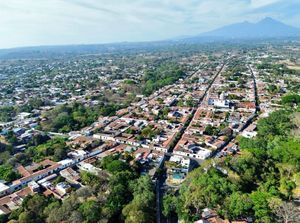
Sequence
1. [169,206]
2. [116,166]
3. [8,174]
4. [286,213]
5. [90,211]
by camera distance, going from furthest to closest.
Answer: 1. [8,174]
2. [116,166]
3. [169,206]
4. [90,211]
5. [286,213]

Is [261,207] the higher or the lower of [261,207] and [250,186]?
the higher

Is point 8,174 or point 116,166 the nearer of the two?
point 116,166

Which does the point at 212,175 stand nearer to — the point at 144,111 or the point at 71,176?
the point at 71,176

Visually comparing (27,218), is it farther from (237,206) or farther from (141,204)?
(237,206)

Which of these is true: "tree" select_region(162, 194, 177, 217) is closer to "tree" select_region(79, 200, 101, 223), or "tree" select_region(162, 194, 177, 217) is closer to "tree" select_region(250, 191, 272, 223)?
"tree" select_region(79, 200, 101, 223)

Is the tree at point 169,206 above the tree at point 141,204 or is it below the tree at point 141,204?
below

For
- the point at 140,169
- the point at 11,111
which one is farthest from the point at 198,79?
the point at 140,169

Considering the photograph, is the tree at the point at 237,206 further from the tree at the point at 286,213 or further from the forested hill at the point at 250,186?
the tree at the point at 286,213

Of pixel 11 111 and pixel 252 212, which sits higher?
pixel 252 212

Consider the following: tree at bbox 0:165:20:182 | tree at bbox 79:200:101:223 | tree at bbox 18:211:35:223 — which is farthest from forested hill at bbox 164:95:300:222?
tree at bbox 0:165:20:182

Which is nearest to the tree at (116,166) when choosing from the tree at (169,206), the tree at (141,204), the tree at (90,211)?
the tree at (141,204)

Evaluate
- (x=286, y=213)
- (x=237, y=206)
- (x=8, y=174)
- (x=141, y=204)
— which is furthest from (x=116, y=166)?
(x=286, y=213)
